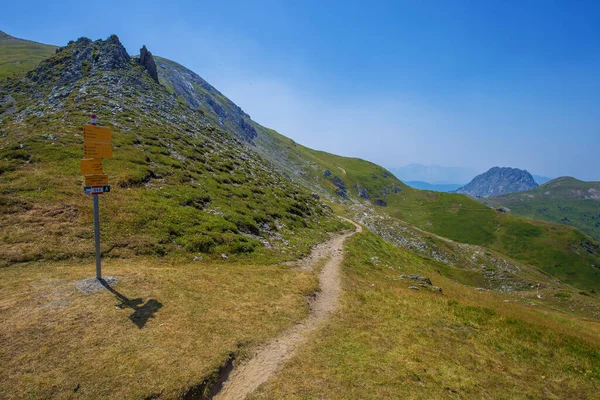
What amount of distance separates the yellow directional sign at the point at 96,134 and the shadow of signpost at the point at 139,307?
26.2ft

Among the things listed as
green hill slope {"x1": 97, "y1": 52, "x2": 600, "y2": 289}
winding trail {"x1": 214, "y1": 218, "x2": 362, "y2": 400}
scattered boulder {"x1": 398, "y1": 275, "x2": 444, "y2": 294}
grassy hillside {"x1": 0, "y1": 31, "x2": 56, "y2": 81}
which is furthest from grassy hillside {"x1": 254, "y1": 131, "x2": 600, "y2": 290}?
grassy hillside {"x1": 0, "y1": 31, "x2": 56, "y2": 81}

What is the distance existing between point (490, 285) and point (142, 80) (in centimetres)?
10682

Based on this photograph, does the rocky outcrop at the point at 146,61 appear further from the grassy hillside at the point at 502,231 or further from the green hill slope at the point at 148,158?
the grassy hillside at the point at 502,231

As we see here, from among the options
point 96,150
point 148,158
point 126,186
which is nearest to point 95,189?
point 96,150

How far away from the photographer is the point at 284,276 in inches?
925

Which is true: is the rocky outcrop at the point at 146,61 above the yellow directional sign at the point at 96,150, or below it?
above

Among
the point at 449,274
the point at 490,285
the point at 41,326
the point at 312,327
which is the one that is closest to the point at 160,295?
the point at 41,326

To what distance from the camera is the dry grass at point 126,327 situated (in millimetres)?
9867

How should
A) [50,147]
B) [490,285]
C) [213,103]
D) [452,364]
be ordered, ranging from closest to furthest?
[452,364] < [50,147] < [490,285] < [213,103]

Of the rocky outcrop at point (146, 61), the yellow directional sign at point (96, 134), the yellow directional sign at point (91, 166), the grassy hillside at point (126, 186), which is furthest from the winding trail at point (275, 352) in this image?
the rocky outcrop at point (146, 61)

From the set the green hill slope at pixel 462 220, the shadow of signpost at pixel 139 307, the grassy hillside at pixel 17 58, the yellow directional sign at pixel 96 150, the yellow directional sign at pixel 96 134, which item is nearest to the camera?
the shadow of signpost at pixel 139 307

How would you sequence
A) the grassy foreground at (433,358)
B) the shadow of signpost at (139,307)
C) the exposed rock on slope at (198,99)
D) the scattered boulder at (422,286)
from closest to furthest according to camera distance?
the grassy foreground at (433,358) → the shadow of signpost at (139,307) → the scattered boulder at (422,286) → the exposed rock on slope at (198,99)

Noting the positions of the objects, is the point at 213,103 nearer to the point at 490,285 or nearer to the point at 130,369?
the point at 490,285

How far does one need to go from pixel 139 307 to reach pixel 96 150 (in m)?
8.58
